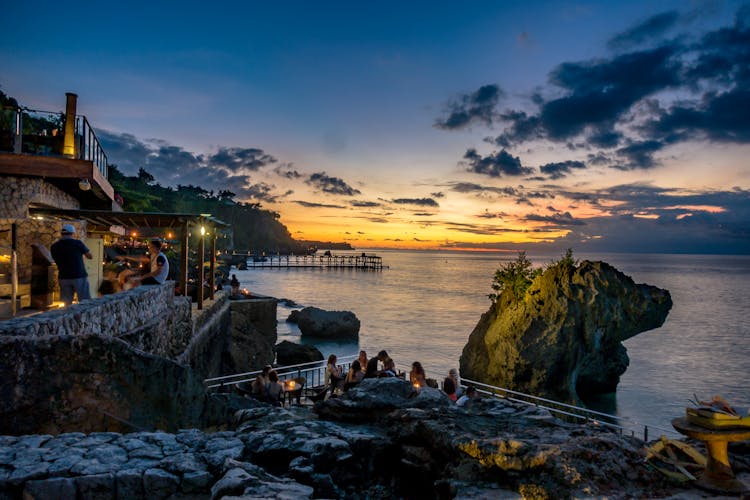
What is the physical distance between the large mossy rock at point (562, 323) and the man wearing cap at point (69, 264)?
538 inches

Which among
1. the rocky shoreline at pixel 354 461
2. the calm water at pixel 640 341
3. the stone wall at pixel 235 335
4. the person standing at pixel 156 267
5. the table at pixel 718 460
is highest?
the person standing at pixel 156 267

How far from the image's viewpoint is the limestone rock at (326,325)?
33531 millimetres

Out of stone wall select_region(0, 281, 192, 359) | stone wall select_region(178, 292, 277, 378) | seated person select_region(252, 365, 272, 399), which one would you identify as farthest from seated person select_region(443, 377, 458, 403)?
stone wall select_region(178, 292, 277, 378)

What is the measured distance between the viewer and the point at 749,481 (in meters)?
3.28

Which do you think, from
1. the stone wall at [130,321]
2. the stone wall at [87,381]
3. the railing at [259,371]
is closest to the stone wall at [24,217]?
the stone wall at [130,321]

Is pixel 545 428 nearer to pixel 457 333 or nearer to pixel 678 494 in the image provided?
pixel 678 494

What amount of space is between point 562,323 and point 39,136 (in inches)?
679

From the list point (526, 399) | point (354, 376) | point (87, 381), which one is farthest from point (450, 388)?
point (526, 399)

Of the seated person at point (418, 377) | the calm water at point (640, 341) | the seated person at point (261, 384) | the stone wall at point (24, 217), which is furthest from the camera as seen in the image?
the calm water at point (640, 341)

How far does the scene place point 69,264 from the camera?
320 inches

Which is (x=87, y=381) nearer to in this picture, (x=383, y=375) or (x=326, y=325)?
(x=383, y=375)

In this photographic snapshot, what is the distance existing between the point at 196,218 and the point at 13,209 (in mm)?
4138

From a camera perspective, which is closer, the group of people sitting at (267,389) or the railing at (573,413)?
the railing at (573,413)

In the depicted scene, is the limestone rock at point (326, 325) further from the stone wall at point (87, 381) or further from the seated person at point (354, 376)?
the stone wall at point (87, 381)
